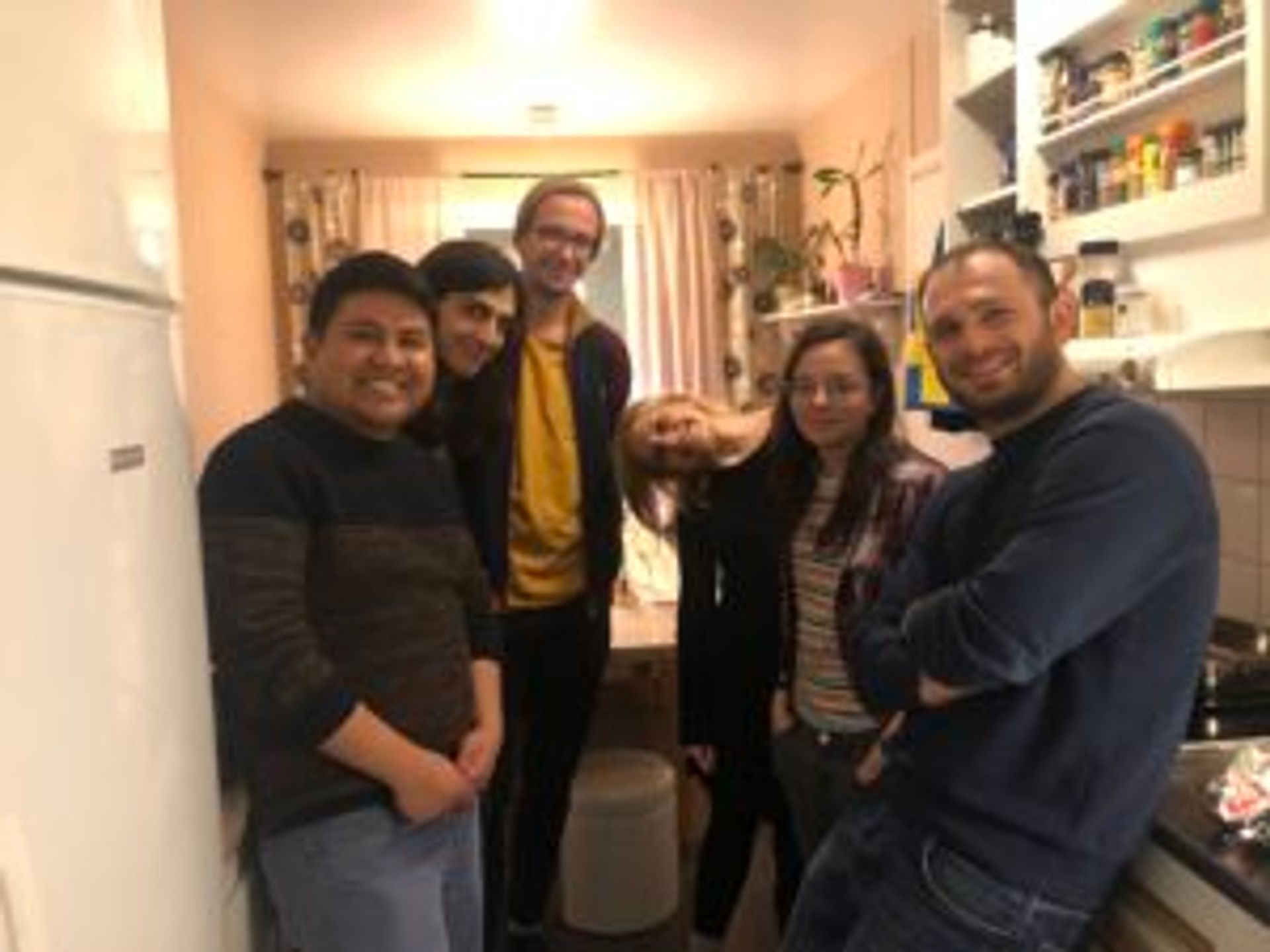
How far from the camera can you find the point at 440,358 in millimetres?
1834

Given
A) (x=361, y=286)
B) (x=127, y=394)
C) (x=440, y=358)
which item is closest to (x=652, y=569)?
(x=440, y=358)

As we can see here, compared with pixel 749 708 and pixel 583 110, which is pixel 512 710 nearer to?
pixel 749 708

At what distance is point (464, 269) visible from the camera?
5.90ft

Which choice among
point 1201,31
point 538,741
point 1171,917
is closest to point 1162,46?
point 1201,31

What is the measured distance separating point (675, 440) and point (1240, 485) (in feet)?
3.05

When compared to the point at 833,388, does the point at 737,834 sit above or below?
below

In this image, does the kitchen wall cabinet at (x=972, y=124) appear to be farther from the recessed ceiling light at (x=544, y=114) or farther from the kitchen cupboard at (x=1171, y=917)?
the recessed ceiling light at (x=544, y=114)

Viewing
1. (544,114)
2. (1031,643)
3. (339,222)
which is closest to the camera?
(1031,643)

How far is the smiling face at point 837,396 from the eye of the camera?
1745mm

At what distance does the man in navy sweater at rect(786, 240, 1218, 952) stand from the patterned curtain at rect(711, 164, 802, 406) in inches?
153

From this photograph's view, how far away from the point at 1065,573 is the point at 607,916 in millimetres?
1791

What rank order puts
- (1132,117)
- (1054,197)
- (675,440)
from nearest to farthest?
(1132,117) → (1054,197) → (675,440)

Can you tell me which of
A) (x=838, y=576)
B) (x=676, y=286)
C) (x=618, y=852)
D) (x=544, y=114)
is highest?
(x=544, y=114)

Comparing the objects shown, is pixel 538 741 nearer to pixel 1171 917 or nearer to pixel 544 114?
pixel 1171 917
